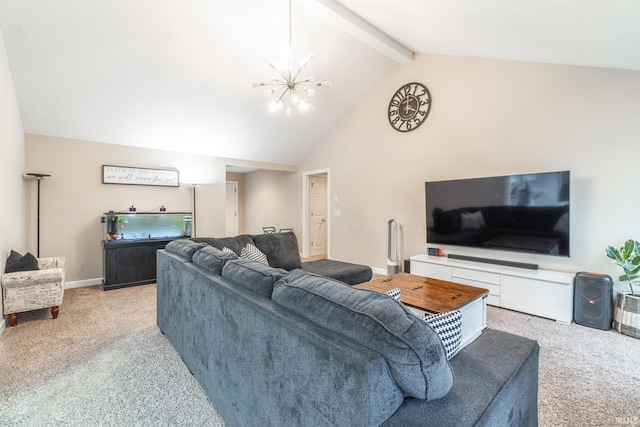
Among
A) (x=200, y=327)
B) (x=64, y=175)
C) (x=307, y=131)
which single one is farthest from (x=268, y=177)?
(x=200, y=327)

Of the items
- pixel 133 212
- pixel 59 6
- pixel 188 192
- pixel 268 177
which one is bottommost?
pixel 133 212

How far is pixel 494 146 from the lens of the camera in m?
3.69

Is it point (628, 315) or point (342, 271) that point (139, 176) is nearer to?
point (342, 271)

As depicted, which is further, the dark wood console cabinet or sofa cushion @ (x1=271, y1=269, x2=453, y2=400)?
the dark wood console cabinet

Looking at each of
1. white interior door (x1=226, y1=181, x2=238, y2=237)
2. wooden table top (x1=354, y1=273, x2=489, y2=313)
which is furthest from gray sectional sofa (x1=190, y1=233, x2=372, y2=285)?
white interior door (x1=226, y1=181, x2=238, y2=237)

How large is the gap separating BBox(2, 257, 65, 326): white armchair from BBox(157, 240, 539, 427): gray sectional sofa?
7.88 ft

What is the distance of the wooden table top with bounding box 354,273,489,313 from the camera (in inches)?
83.4

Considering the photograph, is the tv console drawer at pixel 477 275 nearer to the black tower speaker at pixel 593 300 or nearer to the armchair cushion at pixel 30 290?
the black tower speaker at pixel 593 300

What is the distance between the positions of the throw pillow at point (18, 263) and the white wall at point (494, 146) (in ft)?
14.4

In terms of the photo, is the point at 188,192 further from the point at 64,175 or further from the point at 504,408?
the point at 504,408

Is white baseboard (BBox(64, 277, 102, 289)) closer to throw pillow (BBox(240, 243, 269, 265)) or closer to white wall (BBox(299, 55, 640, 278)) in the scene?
throw pillow (BBox(240, 243, 269, 265))

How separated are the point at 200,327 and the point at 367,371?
1.38m

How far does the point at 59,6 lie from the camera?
2.68 meters

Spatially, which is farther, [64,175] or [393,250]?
[393,250]
